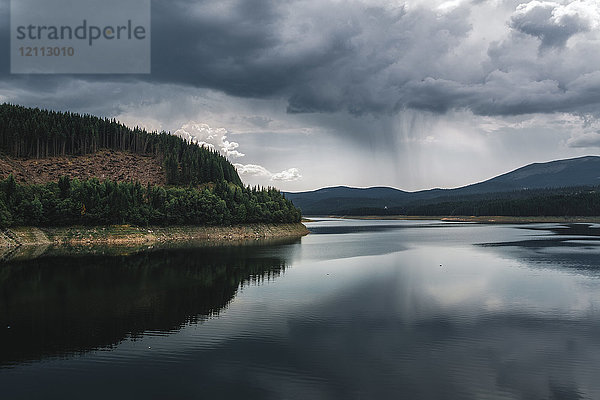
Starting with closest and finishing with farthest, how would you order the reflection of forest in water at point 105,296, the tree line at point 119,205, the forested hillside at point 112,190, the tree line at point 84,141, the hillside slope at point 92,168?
the reflection of forest in water at point 105,296, the tree line at point 119,205, the forested hillside at point 112,190, the hillside slope at point 92,168, the tree line at point 84,141

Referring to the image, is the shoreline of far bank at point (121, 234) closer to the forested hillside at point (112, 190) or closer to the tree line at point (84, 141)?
the forested hillside at point (112, 190)

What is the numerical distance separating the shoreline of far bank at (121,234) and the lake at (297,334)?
38.2 meters

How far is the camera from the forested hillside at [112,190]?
97812mm

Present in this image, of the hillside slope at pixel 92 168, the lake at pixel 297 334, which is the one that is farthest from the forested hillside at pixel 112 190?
the lake at pixel 297 334

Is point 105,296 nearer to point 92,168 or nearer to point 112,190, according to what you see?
point 112,190

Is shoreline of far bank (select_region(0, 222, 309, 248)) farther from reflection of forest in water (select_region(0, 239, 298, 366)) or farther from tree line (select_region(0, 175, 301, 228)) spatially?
reflection of forest in water (select_region(0, 239, 298, 366))

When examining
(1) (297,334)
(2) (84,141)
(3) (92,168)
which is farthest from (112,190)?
(1) (297,334)

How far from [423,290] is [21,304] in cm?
4000

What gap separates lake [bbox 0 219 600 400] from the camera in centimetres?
2147

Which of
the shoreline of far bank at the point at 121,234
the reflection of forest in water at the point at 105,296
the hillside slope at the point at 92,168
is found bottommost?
the reflection of forest in water at the point at 105,296

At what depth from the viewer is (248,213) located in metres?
133

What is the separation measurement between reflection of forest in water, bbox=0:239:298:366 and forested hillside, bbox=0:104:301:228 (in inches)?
1149

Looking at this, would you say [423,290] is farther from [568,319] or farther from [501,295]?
[568,319]

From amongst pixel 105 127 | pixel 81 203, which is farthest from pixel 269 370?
pixel 105 127
